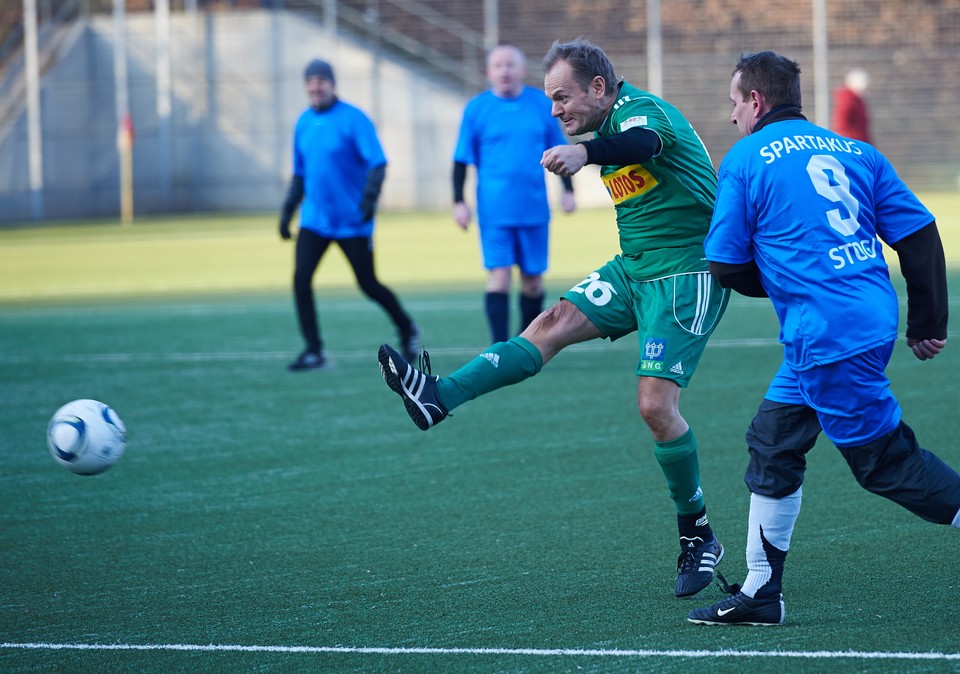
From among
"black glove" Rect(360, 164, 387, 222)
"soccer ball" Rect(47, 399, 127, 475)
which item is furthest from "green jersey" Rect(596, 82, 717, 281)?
"black glove" Rect(360, 164, 387, 222)

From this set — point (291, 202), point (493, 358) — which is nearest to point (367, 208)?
point (291, 202)

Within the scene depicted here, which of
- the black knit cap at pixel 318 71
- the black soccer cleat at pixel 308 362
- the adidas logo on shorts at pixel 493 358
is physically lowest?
the black soccer cleat at pixel 308 362

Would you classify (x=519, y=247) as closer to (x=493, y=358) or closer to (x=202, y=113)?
(x=493, y=358)

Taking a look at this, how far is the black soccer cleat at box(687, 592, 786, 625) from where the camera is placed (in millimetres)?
4258

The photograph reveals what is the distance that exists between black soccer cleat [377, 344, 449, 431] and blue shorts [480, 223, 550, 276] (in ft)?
18.2

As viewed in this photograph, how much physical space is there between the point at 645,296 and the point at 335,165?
609 cm

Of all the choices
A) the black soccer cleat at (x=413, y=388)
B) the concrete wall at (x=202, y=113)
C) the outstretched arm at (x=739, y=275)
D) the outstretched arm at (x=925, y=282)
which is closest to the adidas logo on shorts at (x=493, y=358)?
the black soccer cleat at (x=413, y=388)

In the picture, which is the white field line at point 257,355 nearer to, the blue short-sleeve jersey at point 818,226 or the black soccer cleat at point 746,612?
the black soccer cleat at point 746,612

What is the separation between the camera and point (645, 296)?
497cm

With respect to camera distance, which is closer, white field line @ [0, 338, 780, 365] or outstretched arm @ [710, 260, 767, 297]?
outstretched arm @ [710, 260, 767, 297]

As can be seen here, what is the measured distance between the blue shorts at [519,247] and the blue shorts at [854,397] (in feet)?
20.9

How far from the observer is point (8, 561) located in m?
5.39

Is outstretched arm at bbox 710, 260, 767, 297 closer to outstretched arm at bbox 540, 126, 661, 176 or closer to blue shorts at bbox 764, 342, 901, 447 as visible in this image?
blue shorts at bbox 764, 342, 901, 447

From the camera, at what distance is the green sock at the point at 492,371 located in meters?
4.90
